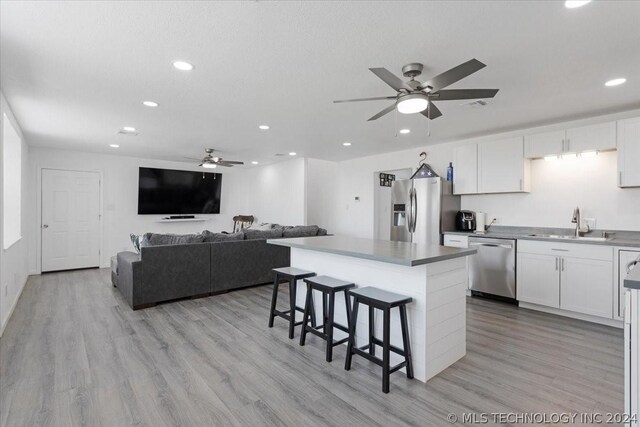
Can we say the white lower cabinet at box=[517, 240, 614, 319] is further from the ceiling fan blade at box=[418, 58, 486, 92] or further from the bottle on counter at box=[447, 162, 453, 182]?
the ceiling fan blade at box=[418, 58, 486, 92]

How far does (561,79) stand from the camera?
Answer: 2.85m

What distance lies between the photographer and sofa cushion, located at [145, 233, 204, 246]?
14.0ft

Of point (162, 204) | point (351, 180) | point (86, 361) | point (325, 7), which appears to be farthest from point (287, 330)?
point (162, 204)

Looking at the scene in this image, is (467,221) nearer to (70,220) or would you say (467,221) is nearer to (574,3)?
(574,3)

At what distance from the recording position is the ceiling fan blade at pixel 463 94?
239 centimetres

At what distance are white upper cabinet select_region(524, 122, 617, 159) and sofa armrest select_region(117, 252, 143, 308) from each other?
5.34 m

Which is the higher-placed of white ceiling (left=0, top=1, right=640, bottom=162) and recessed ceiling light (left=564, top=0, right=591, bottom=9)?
white ceiling (left=0, top=1, right=640, bottom=162)

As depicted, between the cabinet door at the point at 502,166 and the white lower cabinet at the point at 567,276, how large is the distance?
881 mm

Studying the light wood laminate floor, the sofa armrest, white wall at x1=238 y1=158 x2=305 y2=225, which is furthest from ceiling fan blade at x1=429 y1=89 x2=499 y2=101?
white wall at x1=238 y1=158 x2=305 y2=225

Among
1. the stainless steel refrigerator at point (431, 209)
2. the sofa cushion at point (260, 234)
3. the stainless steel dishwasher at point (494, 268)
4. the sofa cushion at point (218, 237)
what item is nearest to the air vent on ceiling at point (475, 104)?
the stainless steel refrigerator at point (431, 209)

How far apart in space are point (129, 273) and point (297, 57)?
3423 millimetres

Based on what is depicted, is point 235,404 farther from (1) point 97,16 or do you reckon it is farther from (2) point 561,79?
(2) point 561,79

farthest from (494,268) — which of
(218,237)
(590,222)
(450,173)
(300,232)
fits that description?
(218,237)

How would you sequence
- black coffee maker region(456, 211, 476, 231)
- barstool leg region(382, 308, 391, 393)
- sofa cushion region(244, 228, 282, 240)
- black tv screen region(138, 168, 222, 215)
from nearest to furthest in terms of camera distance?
barstool leg region(382, 308, 391, 393)
black coffee maker region(456, 211, 476, 231)
sofa cushion region(244, 228, 282, 240)
black tv screen region(138, 168, 222, 215)
